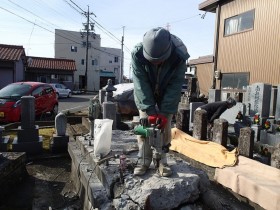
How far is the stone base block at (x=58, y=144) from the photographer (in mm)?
6855

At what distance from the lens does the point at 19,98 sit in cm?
971

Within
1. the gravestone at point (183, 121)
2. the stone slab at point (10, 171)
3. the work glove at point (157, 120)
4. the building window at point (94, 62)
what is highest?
the building window at point (94, 62)

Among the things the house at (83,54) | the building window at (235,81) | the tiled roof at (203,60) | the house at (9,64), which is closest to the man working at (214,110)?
the building window at (235,81)

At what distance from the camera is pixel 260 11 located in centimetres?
1280

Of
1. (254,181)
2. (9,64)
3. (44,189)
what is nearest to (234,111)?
(254,181)

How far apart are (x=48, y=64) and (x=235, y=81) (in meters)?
23.0

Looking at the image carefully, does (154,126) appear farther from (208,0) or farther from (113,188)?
(208,0)

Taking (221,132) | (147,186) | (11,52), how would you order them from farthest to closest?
1. (11,52)
2. (221,132)
3. (147,186)

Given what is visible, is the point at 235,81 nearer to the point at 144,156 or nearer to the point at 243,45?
the point at 243,45

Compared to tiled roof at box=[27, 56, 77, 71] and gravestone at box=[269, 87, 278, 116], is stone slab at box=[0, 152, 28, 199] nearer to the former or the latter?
gravestone at box=[269, 87, 278, 116]

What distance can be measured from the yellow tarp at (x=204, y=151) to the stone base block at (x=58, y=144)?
9.13 feet

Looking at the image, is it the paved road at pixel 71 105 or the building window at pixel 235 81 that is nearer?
the building window at pixel 235 81

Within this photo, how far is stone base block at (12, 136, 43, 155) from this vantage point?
650 cm

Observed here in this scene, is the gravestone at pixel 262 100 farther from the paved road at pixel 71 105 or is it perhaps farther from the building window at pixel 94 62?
the building window at pixel 94 62
